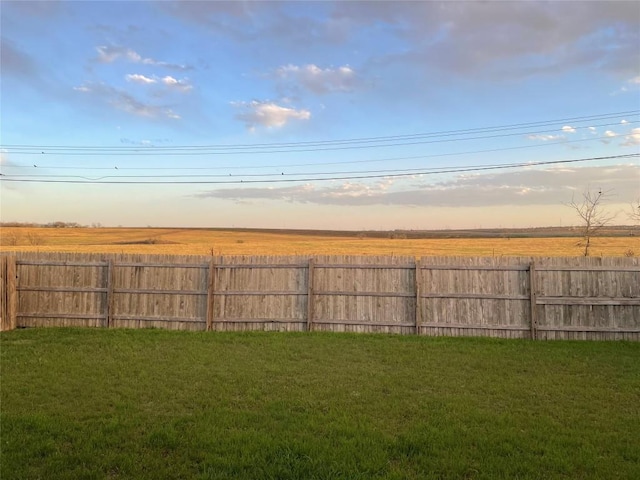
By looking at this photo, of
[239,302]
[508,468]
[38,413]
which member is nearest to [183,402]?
[38,413]

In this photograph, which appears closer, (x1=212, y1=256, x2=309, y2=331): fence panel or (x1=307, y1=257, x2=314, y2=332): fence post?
(x1=307, y1=257, x2=314, y2=332): fence post

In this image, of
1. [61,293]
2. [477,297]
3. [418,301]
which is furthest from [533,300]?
[61,293]

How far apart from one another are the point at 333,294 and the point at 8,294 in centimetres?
766

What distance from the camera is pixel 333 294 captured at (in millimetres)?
11820

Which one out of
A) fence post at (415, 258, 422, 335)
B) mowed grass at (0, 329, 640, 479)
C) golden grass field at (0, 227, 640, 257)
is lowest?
mowed grass at (0, 329, 640, 479)

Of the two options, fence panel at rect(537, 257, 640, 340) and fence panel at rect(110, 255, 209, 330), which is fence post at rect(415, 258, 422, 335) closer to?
fence panel at rect(537, 257, 640, 340)

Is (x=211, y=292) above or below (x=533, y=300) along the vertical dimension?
above

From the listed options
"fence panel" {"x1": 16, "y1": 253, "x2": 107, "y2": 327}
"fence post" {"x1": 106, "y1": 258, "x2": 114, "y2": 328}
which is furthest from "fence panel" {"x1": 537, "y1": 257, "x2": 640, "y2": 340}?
"fence panel" {"x1": 16, "y1": 253, "x2": 107, "y2": 327}

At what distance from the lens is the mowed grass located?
4.21 m

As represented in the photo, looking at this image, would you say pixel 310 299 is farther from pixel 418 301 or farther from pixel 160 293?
pixel 160 293

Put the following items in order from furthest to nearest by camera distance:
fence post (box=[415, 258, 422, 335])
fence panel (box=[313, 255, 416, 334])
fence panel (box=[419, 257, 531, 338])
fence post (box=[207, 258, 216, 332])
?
fence post (box=[207, 258, 216, 332]) < fence panel (box=[313, 255, 416, 334]) < fence post (box=[415, 258, 422, 335]) < fence panel (box=[419, 257, 531, 338])

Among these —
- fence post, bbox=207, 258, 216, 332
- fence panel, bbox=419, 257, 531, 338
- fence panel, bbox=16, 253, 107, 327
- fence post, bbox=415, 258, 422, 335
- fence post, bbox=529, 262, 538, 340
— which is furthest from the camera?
fence panel, bbox=16, 253, 107, 327

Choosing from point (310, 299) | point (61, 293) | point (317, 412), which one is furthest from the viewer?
point (61, 293)

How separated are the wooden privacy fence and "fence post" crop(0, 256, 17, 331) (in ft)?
0.08
